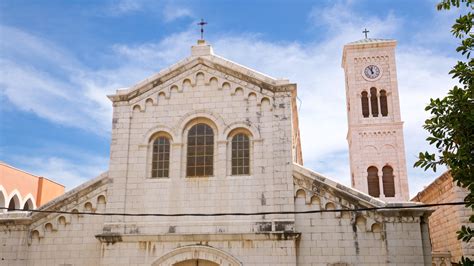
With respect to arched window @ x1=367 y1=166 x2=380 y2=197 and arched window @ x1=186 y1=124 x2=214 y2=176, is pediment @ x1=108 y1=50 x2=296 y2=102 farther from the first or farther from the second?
arched window @ x1=367 y1=166 x2=380 y2=197

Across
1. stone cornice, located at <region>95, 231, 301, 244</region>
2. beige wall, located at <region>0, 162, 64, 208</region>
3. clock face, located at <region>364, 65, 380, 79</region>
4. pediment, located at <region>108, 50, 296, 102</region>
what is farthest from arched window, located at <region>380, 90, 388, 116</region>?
stone cornice, located at <region>95, 231, 301, 244</region>

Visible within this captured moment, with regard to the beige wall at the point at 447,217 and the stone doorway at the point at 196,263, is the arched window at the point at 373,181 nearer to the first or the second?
the beige wall at the point at 447,217

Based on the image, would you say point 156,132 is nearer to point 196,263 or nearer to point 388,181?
point 196,263

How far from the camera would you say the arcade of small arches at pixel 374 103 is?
42062 millimetres

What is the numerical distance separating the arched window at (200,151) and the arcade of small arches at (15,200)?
601 inches

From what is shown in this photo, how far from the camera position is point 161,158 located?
16812 millimetres

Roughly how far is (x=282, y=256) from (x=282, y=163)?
2860mm

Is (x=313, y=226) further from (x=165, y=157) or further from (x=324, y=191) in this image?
(x=165, y=157)

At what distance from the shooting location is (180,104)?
1714 cm

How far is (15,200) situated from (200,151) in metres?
16.9

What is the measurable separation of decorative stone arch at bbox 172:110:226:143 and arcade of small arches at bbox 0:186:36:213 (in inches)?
591

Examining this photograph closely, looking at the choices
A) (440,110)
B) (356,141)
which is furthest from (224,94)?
(356,141)

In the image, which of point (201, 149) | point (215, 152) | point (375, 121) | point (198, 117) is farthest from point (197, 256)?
point (375, 121)

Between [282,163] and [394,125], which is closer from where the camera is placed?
[282,163]
